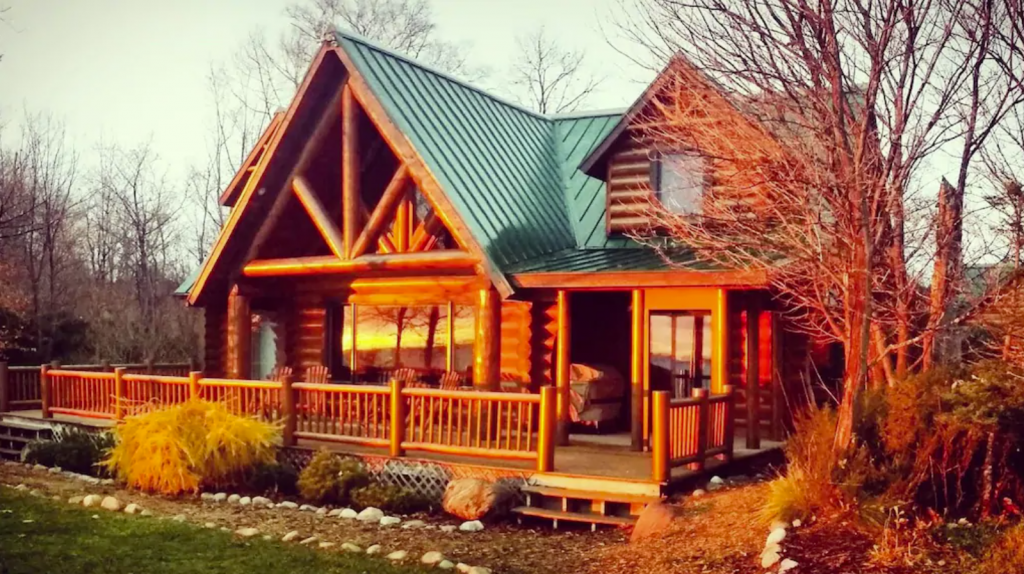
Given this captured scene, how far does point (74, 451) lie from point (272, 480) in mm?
4303

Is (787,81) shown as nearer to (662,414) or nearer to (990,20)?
(990,20)

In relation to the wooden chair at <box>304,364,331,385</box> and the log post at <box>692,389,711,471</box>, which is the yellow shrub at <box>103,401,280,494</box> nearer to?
the wooden chair at <box>304,364,331,385</box>

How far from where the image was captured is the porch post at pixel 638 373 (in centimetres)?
1309

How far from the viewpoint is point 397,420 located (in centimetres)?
1252

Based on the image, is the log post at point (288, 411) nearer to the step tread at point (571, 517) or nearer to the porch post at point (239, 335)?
the porch post at point (239, 335)

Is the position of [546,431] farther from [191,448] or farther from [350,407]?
[191,448]

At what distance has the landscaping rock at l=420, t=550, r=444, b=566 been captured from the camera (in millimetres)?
8070

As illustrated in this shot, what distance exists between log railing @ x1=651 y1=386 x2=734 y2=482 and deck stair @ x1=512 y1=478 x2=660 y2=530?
346 millimetres

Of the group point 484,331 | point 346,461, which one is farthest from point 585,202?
point 346,461

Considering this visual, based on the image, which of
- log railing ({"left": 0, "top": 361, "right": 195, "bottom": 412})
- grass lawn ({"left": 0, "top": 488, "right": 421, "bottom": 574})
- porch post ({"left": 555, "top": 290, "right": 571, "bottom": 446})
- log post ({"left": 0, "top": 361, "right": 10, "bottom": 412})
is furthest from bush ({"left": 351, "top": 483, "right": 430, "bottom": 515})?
log post ({"left": 0, "top": 361, "right": 10, "bottom": 412})

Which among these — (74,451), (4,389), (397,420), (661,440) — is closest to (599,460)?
(661,440)

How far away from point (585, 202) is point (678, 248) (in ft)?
10.6

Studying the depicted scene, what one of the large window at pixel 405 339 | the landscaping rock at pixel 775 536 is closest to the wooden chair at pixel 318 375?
the large window at pixel 405 339

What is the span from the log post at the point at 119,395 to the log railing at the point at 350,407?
0.02 meters
